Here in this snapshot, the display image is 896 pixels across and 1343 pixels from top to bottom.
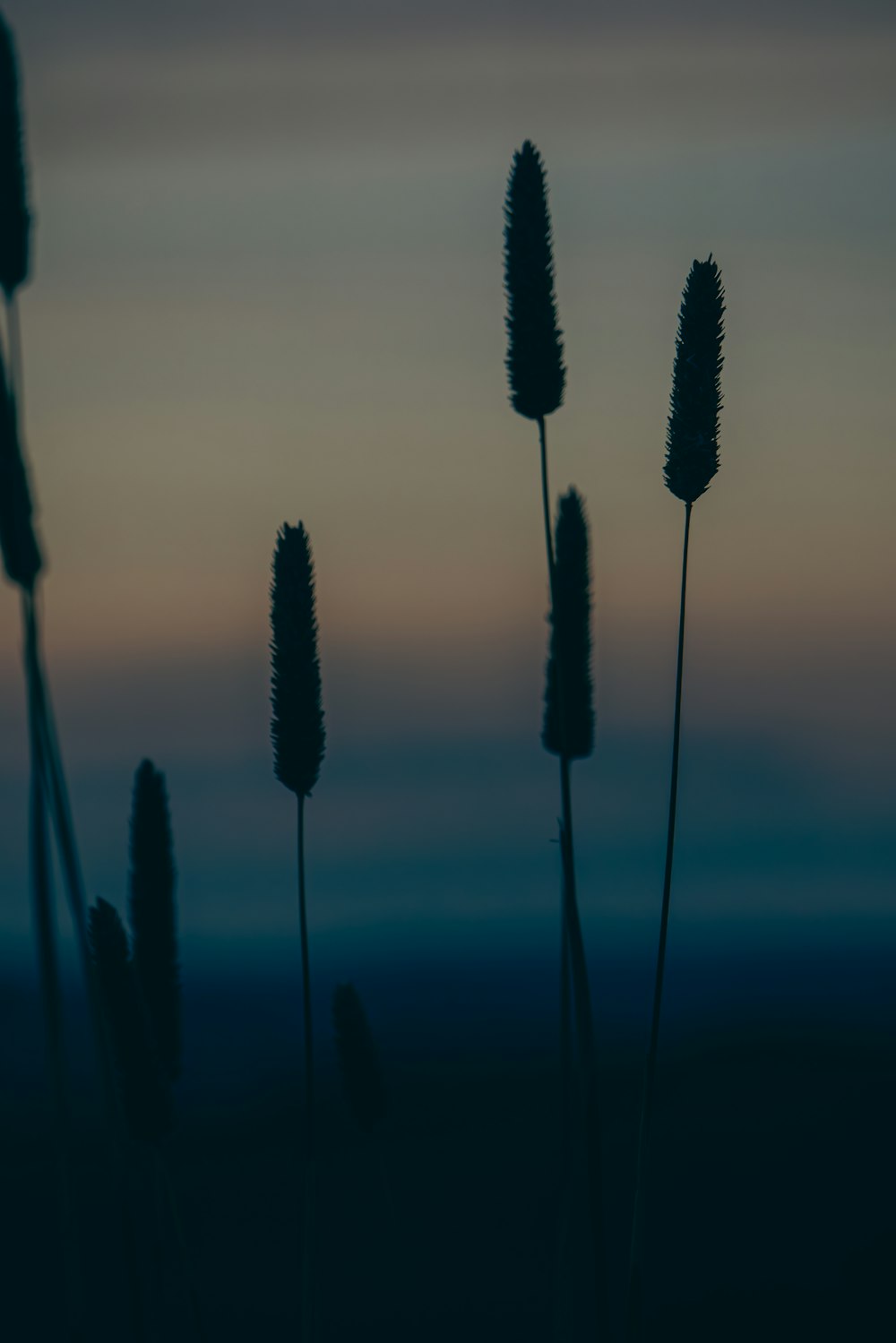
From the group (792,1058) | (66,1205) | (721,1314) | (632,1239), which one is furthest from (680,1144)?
(66,1205)

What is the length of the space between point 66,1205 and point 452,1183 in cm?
1128

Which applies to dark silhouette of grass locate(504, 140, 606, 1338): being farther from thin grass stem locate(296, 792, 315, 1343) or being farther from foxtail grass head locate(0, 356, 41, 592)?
foxtail grass head locate(0, 356, 41, 592)

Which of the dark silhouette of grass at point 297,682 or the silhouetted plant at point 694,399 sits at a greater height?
the silhouetted plant at point 694,399

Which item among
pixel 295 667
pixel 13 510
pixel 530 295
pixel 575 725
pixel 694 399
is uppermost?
pixel 530 295

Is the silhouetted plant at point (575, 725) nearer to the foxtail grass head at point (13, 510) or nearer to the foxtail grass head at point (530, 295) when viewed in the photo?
the foxtail grass head at point (530, 295)

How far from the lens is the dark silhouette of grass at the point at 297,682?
4098mm

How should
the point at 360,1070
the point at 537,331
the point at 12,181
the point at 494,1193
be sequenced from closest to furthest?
the point at 12,181
the point at 537,331
the point at 360,1070
the point at 494,1193

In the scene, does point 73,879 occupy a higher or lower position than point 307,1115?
higher

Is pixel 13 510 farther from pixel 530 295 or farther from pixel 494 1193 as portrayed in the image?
pixel 494 1193

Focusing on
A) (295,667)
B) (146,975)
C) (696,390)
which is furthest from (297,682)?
(696,390)

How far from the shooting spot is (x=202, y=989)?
31547mm

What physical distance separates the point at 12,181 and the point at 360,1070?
10.2ft

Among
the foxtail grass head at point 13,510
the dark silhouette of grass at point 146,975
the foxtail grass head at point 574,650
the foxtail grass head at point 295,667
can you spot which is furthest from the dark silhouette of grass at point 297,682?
the foxtail grass head at point 13,510

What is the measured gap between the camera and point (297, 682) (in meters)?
4.18
